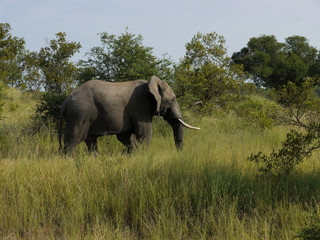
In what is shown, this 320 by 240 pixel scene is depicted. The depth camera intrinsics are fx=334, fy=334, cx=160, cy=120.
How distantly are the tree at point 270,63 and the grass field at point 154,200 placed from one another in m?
26.1

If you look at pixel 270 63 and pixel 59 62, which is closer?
pixel 59 62

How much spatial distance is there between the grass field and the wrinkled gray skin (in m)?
1.15

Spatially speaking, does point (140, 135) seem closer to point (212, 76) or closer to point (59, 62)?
point (212, 76)

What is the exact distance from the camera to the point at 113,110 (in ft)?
20.1

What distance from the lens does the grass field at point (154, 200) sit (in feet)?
11.0

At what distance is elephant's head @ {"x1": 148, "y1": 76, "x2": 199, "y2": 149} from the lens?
645cm

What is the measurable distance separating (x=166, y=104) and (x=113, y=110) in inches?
47.0

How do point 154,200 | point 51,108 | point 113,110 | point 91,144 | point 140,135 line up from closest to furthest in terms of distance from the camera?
point 154,200 < point 113,110 < point 140,135 < point 91,144 < point 51,108

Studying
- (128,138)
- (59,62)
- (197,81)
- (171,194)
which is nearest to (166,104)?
(128,138)

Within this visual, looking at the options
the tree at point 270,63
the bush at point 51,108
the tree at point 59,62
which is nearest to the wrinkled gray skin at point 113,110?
the bush at point 51,108

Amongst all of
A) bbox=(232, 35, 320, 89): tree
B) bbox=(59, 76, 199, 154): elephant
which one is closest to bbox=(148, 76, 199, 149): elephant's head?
bbox=(59, 76, 199, 154): elephant

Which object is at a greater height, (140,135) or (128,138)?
(140,135)

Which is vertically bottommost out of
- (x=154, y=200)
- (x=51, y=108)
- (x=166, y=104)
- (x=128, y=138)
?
(x=154, y=200)

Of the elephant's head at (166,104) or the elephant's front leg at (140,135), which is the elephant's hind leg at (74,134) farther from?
the elephant's head at (166,104)
